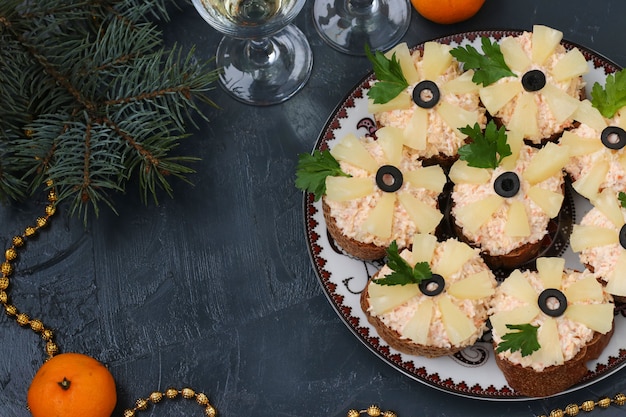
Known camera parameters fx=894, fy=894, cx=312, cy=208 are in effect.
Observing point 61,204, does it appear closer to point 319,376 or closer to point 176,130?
point 176,130

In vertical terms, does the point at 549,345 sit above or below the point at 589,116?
below

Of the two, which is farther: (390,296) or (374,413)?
(374,413)

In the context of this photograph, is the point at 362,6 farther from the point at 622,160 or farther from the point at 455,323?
the point at 455,323

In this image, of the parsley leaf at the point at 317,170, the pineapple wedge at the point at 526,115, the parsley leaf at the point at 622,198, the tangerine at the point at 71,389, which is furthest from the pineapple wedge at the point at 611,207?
the tangerine at the point at 71,389

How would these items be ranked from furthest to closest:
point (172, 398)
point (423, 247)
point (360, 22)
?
1. point (360, 22)
2. point (172, 398)
3. point (423, 247)

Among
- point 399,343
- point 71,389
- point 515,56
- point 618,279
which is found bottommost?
point 71,389

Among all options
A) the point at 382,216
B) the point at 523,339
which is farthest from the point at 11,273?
the point at 523,339

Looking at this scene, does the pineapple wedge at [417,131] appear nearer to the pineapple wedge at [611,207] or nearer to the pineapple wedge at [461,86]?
the pineapple wedge at [461,86]
